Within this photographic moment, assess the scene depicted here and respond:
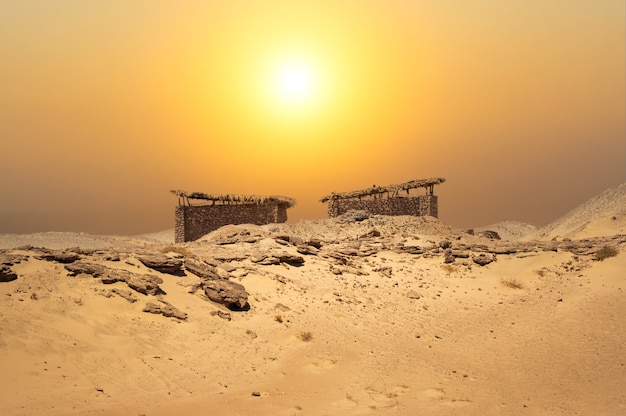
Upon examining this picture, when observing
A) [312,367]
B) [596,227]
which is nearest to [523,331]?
[312,367]

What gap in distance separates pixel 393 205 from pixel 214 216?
497 inches

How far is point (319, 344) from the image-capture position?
9625 millimetres

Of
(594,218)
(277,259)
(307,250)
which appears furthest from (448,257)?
(594,218)

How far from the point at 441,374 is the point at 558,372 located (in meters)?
2.26

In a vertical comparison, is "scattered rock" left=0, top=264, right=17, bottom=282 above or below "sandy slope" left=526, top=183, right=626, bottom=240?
below

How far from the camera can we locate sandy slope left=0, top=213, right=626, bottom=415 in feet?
22.1

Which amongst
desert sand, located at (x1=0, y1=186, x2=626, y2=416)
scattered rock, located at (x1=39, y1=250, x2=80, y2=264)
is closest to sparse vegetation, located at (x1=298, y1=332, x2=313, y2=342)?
desert sand, located at (x1=0, y1=186, x2=626, y2=416)

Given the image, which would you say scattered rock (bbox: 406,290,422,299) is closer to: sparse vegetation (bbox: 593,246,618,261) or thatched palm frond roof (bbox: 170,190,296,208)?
sparse vegetation (bbox: 593,246,618,261)

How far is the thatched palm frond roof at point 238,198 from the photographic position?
30.6 metres

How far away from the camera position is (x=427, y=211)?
30391 millimetres

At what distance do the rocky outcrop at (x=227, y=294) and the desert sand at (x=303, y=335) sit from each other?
0.17ft

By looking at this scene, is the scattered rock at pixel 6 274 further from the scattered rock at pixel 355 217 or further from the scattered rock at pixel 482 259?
the scattered rock at pixel 355 217

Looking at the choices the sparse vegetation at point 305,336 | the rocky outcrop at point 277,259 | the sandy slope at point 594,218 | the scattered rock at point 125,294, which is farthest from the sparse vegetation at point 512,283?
the sandy slope at point 594,218

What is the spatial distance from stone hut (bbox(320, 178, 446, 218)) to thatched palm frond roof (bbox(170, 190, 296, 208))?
11.7 ft
